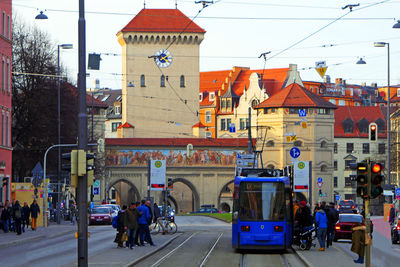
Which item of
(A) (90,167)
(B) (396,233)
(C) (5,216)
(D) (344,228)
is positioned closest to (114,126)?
(C) (5,216)

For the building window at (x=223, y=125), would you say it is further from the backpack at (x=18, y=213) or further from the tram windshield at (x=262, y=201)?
the tram windshield at (x=262, y=201)

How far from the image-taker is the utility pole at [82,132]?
19.2 metres

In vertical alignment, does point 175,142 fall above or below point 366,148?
above

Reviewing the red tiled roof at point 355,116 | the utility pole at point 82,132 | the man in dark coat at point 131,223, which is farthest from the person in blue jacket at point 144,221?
the red tiled roof at point 355,116

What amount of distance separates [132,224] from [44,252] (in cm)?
284

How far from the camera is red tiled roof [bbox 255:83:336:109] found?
4134 inches

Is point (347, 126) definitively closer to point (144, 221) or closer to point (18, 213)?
point (18, 213)

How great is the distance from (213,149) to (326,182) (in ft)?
42.6

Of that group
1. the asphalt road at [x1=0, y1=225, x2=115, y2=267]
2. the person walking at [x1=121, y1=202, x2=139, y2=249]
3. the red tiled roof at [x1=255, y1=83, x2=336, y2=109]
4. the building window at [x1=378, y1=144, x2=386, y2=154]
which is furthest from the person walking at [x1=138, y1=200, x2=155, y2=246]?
the building window at [x1=378, y1=144, x2=386, y2=154]

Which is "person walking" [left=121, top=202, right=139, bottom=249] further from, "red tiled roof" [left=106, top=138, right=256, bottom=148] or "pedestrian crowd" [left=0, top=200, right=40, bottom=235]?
"red tiled roof" [left=106, top=138, right=256, bottom=148]

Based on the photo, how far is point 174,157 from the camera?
98312 millimetres

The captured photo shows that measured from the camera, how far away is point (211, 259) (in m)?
26.1

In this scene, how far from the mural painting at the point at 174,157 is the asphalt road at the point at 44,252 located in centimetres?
5789

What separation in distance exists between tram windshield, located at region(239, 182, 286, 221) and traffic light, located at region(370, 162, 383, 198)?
8539 millimetres
